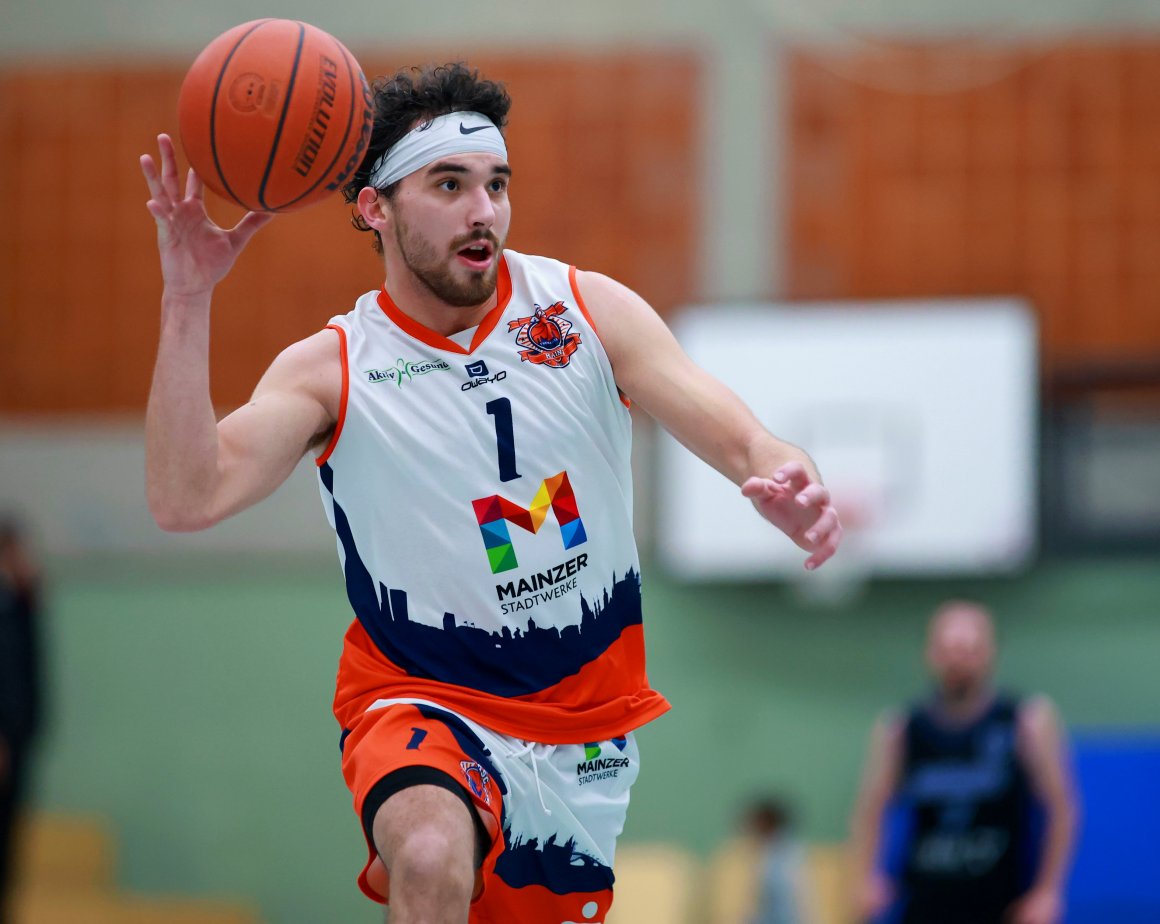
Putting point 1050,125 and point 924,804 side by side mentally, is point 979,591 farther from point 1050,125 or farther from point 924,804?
point 924,804

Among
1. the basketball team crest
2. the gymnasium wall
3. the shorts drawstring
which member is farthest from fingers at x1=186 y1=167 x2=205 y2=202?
the gymnasium wall

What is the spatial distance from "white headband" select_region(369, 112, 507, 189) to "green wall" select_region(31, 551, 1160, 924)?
7391mm

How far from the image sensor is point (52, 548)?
12.2 meters

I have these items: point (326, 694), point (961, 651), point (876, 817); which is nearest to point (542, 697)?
point (961, 651)

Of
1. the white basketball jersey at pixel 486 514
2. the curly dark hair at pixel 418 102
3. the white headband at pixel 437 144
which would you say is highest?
the curly dark hair at pixel 418 102

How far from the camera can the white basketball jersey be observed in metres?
4.11

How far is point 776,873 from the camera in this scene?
9.43 m

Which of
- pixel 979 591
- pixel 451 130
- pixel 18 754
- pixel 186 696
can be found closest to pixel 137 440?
pixel 186 696

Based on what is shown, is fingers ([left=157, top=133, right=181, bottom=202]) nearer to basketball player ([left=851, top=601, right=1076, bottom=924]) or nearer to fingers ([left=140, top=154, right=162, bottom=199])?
fingers ([left=140, top=154, right=162, bottom=199])

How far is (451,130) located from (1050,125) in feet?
27.4

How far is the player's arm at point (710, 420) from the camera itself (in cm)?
370

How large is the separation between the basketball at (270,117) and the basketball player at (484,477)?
141 mm

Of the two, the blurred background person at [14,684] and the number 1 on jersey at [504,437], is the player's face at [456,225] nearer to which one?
the number 1 on jersey at [504,437]

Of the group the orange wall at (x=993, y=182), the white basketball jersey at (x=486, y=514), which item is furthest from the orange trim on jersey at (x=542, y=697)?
the orange wall at (x=993, y=182)
